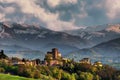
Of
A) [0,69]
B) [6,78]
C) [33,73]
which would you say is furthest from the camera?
[0,69]

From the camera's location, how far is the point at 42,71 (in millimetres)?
199625

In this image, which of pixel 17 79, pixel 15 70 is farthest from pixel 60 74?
pixel 17 79

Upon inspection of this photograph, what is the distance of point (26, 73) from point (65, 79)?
965 inches

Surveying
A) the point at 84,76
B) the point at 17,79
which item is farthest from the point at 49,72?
the point at 17,79

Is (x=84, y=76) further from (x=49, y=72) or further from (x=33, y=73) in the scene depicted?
(x=33, y=73)

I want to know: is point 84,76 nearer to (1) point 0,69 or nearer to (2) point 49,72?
(2) point 49,72

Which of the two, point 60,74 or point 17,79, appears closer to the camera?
point 17,79

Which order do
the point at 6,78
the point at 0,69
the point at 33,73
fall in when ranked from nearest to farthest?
the point at 6,78, the point at 33,73, the point at 0,69

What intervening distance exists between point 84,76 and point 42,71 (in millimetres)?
19990

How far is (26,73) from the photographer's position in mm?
175250

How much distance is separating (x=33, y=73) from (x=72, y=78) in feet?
76.4

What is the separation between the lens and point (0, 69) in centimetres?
18862

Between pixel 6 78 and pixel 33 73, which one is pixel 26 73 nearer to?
pixel 33 73

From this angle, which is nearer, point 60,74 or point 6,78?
point 6,78
